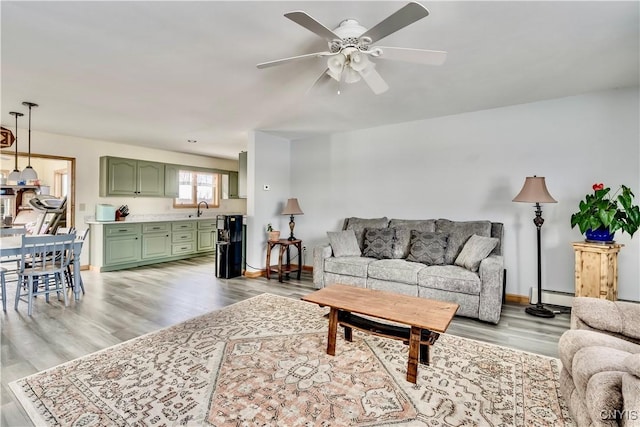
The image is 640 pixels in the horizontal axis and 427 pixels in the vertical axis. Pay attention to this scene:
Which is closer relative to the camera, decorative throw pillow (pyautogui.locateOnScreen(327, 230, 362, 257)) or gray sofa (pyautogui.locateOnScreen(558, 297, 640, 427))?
gray sofa (pyautogui.locateOnScreen(558, 297, 640, 427))

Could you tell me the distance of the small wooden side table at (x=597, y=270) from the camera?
3021 millimetres

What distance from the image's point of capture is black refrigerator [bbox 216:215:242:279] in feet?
16.4

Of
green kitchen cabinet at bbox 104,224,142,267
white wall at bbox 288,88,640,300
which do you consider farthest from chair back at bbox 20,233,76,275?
white wall at bbox 288,88,640,300

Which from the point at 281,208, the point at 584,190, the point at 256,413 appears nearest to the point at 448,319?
the point at 256,413

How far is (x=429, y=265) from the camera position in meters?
3.76

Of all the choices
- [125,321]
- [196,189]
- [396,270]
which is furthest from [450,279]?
[196,189]

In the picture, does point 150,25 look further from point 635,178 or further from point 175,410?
point 635,178

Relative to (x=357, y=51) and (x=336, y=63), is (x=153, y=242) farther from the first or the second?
(x=357, y=51)

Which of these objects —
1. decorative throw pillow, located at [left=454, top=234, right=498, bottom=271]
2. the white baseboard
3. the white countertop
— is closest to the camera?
decorative throw pillow, located at [left=454, top=234, right=498, bottom=271]

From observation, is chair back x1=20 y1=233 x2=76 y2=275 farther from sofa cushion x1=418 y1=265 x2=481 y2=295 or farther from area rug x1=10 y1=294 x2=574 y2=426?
sofa cushion x1=418 y1=265 x2=481 y2=295

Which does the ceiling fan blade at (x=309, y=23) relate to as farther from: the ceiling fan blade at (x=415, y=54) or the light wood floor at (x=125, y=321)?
the light wood floor at (x=125, y=321)

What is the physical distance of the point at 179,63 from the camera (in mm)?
2732

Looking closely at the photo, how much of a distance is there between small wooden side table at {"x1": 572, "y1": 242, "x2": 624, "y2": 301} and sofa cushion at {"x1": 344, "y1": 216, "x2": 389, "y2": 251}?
2.22m

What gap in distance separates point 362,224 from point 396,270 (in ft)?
3.94
